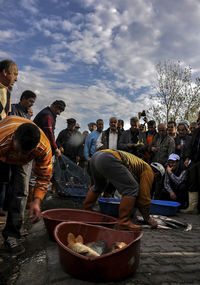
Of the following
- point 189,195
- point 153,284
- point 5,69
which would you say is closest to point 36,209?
point 153,284

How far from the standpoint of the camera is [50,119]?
4855 millimetres

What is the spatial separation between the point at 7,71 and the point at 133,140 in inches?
151

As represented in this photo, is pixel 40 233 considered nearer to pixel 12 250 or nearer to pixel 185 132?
pixel 12 250

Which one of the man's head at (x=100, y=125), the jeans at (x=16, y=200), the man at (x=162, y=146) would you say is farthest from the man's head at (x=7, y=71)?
the man at (x=162, y=146)

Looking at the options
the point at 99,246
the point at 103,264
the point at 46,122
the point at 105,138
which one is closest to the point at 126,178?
the point at 99,246

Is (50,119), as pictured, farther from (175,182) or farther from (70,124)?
(175,182)

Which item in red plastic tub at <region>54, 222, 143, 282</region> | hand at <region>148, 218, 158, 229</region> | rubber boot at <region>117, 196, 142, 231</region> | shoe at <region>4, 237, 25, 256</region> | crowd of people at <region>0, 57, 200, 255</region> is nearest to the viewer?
red plastic tub at <region>54, 222, 143, 282</region>

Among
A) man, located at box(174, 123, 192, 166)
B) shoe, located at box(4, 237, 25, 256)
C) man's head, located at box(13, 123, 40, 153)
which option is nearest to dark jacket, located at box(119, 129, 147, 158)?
man, located at box(174, 123, 192, 166)

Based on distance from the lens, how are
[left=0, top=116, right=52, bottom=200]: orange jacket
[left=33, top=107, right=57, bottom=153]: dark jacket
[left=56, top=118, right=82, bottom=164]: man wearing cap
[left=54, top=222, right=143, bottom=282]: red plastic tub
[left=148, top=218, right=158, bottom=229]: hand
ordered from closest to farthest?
1. [left=54, top=222, right=143, bottom=282]: red plastic tub
2. [left=0, top=116, right=52, bottom=200]: orange jacket
3. [left=148, top=218, right=158, bottom=229]: hand
4. [left=33, top=107, right=57, bottom=153]: dark jacket
5. [left=56, top=118, right=82, bottom=164]: man wearing cap

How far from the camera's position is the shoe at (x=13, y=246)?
99.3 inches

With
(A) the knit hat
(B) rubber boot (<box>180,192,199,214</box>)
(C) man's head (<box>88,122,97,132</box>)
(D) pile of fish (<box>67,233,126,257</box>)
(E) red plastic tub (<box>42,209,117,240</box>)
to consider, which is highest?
(C) man's head (<box>88,122,97,132</box>)

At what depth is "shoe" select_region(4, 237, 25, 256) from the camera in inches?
99.3

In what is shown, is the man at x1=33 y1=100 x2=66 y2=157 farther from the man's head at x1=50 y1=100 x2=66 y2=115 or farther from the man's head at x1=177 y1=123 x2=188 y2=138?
the man's head at x1=177 y1=123 x2=188 y2=138

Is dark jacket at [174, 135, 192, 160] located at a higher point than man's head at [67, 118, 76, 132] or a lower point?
lower
